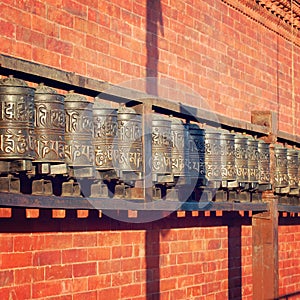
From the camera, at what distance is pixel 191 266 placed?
32.8 feet

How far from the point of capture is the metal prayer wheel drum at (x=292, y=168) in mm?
10641

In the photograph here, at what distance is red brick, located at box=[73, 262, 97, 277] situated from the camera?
7.91 m

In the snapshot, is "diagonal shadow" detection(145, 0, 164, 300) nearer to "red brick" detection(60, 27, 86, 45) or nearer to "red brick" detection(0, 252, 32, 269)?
"red brick" detection(60, 27, 86, 45)

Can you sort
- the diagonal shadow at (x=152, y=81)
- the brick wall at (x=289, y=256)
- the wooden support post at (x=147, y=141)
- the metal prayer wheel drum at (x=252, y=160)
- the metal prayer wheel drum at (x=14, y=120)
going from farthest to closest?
the brick wall at (x=289, y=256), the metal prayer wheel drum at (x=252, y=160), the diagonal shadow at (x=152, y=81), the wooden support post at (x=147, y=141), the metal prayer wheel drum at (x=14, y=120)

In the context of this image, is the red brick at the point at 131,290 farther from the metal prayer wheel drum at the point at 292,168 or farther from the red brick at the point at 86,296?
the metal prayer wheel drum at the point at 292,168

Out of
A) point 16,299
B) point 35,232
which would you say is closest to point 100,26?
point 35,232

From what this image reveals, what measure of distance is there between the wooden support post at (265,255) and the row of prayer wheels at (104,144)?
360mm

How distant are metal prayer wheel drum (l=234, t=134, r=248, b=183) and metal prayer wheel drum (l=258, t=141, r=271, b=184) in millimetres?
231

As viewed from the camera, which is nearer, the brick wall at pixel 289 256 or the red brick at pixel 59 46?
the red brick at pixel 59 46

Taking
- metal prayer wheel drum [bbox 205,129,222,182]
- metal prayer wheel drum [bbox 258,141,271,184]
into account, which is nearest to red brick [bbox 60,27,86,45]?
metal prayer wheel drum [bbox 205,129,222,182]

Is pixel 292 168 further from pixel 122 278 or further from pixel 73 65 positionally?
pixel 73 65

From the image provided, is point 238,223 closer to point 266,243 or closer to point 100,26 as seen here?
point 266,243

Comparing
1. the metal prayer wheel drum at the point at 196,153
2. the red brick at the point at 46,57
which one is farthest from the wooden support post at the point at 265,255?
the red brick at the point at 46,57

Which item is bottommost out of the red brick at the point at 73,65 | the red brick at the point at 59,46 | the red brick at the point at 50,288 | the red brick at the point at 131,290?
the red brick at the point at 131,290
